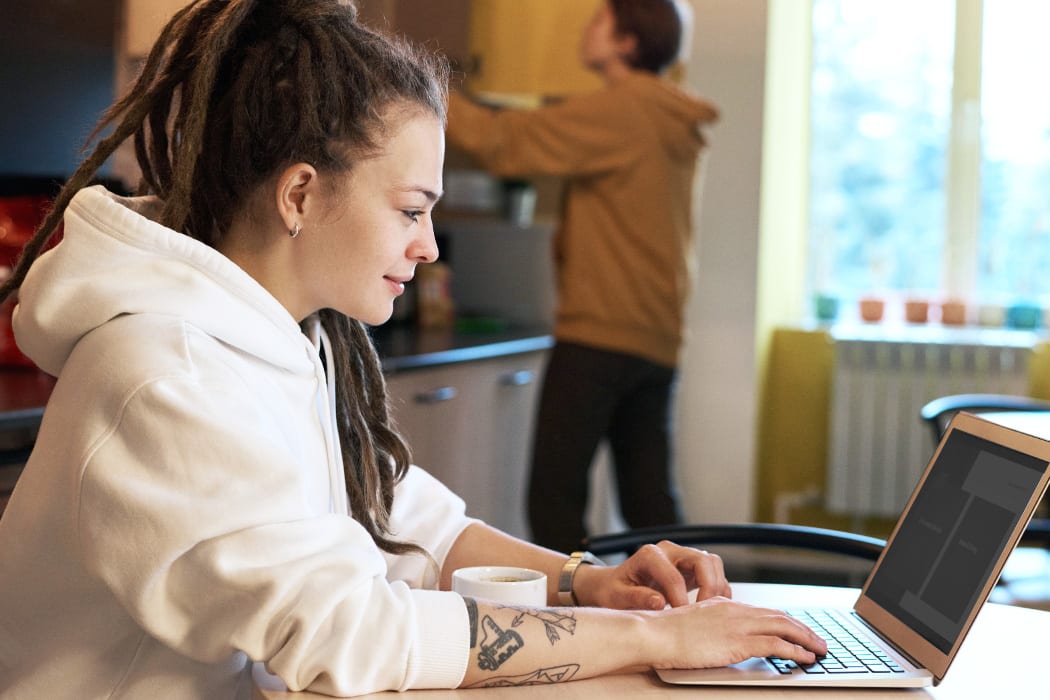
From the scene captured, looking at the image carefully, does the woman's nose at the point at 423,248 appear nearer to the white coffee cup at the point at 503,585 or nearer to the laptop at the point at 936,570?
the white coffee cup at the point at 503,585

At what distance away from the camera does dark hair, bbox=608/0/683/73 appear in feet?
9.71

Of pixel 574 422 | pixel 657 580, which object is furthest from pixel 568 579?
pixel 574 422

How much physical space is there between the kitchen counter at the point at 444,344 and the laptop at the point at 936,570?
5.17 ft

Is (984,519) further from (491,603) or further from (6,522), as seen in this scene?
(6,522)

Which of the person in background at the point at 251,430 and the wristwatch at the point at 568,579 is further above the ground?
the person in background at the point at 251,430

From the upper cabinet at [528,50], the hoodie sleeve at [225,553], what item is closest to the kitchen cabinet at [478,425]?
the upper cabinet at [528,50]

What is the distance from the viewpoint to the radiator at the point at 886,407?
4.34 m

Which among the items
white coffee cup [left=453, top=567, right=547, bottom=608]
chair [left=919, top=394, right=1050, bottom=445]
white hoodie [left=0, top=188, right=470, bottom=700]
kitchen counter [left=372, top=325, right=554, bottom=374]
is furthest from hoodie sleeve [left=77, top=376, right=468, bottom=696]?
chair [left=919, top=394, right=1050, bottom=445]

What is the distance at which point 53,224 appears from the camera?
1210 mm

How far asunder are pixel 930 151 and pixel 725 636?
4005mm

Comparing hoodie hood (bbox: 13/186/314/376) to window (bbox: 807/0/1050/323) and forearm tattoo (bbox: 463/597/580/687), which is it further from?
window (bbox: 807/0/1050/323)

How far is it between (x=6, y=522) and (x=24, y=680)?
0.45 feet

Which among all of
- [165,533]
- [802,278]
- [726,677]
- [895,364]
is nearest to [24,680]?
[165,533]

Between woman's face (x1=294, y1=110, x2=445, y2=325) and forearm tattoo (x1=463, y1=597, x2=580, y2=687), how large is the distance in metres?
0.34
